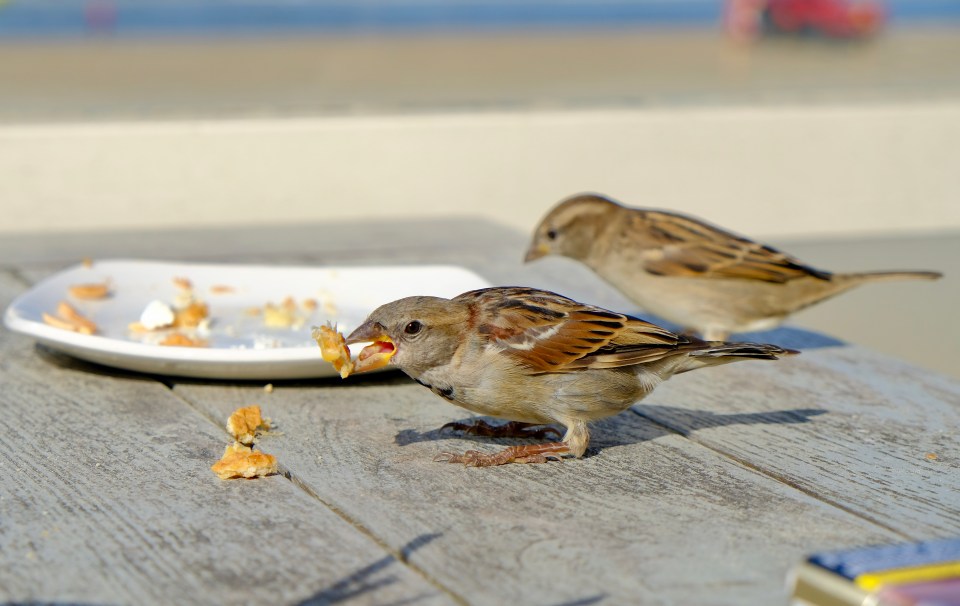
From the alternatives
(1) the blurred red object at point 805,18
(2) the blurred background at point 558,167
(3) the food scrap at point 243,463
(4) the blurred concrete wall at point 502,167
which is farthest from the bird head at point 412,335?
(1) the blurred red object at point 805,18

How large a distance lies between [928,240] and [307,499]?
6.18 meters

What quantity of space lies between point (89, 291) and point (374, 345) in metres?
1.42

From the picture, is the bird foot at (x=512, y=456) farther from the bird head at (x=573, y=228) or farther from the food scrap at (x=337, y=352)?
the bird head at (x=573, y=228)

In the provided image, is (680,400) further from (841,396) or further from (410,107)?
(410,107)

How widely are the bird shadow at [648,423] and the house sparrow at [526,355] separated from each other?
0.14 m

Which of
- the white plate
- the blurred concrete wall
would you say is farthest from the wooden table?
the blurred concrete wall

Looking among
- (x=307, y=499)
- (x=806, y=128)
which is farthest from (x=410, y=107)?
(x=307, y=499)

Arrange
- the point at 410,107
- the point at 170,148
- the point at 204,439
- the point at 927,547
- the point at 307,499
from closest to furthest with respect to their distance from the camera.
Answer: the point at 927,547
the point at 307,499
the point at 204,439
the point at 170,148
the point at 410,107

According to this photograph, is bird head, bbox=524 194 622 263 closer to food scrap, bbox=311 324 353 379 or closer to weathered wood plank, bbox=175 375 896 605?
weathered wood plank, bbox=175 375 896 605

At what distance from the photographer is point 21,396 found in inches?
141

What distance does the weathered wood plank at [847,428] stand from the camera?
9.48 ft

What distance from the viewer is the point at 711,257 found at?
459 cm

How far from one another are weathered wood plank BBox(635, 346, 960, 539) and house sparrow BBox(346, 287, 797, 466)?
0.26 metres

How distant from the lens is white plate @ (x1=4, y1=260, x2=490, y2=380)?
3.51 m
